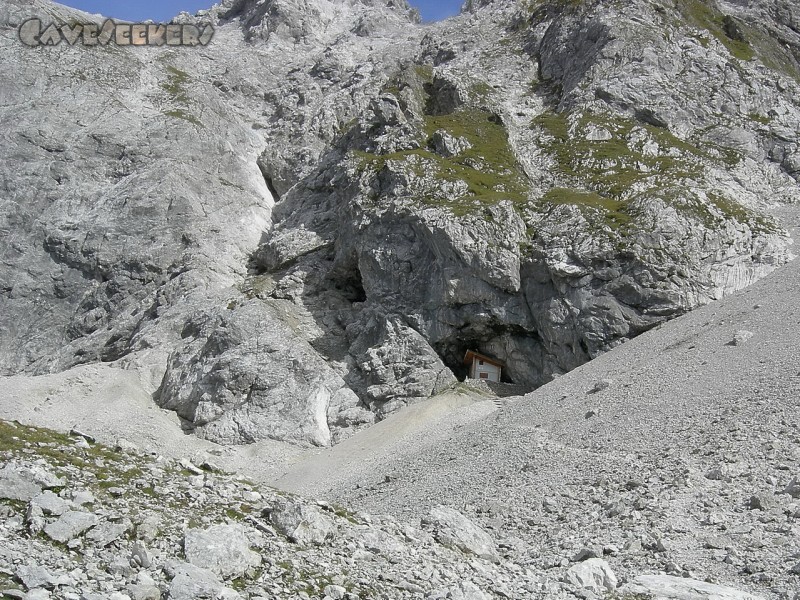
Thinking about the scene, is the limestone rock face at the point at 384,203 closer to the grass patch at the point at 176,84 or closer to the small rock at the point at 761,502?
the grass patch at the point at 176,84

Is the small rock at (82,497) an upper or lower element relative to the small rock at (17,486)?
lower

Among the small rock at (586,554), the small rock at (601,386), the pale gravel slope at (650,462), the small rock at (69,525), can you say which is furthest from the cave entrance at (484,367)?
the small rock at (69,525)

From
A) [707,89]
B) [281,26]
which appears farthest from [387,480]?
[281,26]

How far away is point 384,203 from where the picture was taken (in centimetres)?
5662

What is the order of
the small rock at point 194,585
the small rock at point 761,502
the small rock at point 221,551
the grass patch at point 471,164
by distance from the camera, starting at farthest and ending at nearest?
the grass patch at point 471,164
the small rock at point 761,502
the small rock at point 221,551
the small rock at point 194,585

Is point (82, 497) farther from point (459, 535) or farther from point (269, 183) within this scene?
point (269, 183)

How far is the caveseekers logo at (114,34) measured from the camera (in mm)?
87500

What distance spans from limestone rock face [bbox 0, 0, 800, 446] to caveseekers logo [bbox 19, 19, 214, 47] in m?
2.35

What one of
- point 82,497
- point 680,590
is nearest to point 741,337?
point 680,590

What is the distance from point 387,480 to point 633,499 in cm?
1230

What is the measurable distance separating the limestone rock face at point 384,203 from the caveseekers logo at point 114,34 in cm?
235

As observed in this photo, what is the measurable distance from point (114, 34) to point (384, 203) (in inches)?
2570

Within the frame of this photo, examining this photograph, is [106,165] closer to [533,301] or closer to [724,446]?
[533,301]

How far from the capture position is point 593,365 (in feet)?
141
